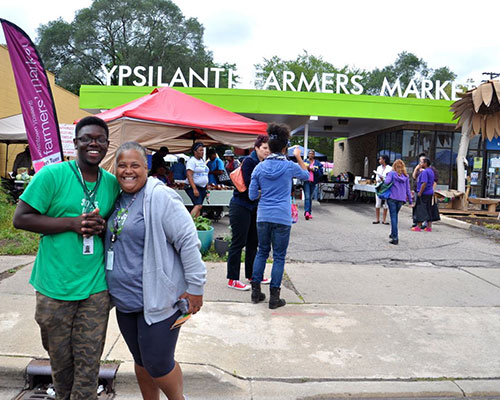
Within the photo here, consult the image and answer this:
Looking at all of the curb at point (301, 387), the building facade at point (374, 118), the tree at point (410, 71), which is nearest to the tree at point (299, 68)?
the tree at point (410, 71)

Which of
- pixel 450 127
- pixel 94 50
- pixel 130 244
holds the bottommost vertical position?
pixel 130 244

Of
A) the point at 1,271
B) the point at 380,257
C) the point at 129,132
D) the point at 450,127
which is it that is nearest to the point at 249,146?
the point at 129,132

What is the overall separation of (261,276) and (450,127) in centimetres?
1520

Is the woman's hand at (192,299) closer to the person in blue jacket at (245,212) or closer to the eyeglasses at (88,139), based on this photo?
the eyeglasses at (88,139)

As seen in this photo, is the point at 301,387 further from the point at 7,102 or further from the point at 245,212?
the point at 7,102

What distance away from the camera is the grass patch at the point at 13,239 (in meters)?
7.20

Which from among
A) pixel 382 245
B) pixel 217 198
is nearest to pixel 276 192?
pixel 382 245

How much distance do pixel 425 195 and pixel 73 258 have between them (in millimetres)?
9763

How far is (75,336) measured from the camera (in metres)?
2.31

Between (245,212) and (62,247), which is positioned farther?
(245,212)

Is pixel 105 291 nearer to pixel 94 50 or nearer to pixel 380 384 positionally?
pixel 380 384

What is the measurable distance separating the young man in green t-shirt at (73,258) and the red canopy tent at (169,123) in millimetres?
5656

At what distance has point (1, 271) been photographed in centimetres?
597

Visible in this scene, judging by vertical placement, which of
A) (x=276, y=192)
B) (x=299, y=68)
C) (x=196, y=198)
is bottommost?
(x=196, y=198)
